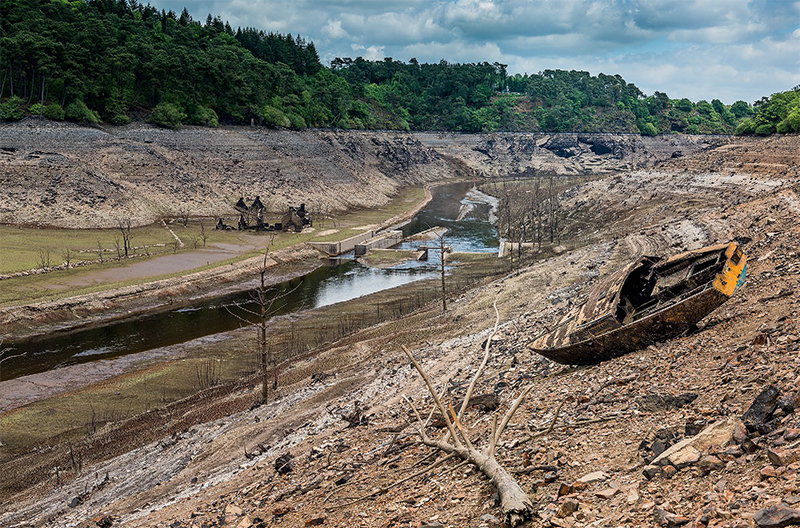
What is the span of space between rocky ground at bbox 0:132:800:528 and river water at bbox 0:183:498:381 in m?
8.29

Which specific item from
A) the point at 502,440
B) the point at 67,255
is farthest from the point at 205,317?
the point at 502,440

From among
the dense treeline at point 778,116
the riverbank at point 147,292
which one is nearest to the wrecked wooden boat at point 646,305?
the riverbank at point 147,292

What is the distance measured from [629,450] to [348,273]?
208 feet

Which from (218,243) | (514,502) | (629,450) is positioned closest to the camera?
(514,502)

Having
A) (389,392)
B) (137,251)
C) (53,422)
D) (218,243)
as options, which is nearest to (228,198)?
(218,243)

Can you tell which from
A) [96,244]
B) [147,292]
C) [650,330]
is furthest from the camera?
[96,244]

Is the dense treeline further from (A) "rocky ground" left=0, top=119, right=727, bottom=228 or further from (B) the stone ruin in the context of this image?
(B) the stone ruin

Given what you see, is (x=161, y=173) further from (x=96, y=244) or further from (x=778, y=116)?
(x=778, y=116)

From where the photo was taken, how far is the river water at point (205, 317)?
46.6 metres

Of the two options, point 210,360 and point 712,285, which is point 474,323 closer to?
point 210,360

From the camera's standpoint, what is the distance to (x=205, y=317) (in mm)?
56344

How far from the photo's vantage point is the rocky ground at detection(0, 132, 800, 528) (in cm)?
1088

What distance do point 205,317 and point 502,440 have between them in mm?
44750

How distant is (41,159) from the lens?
90.5 metres
